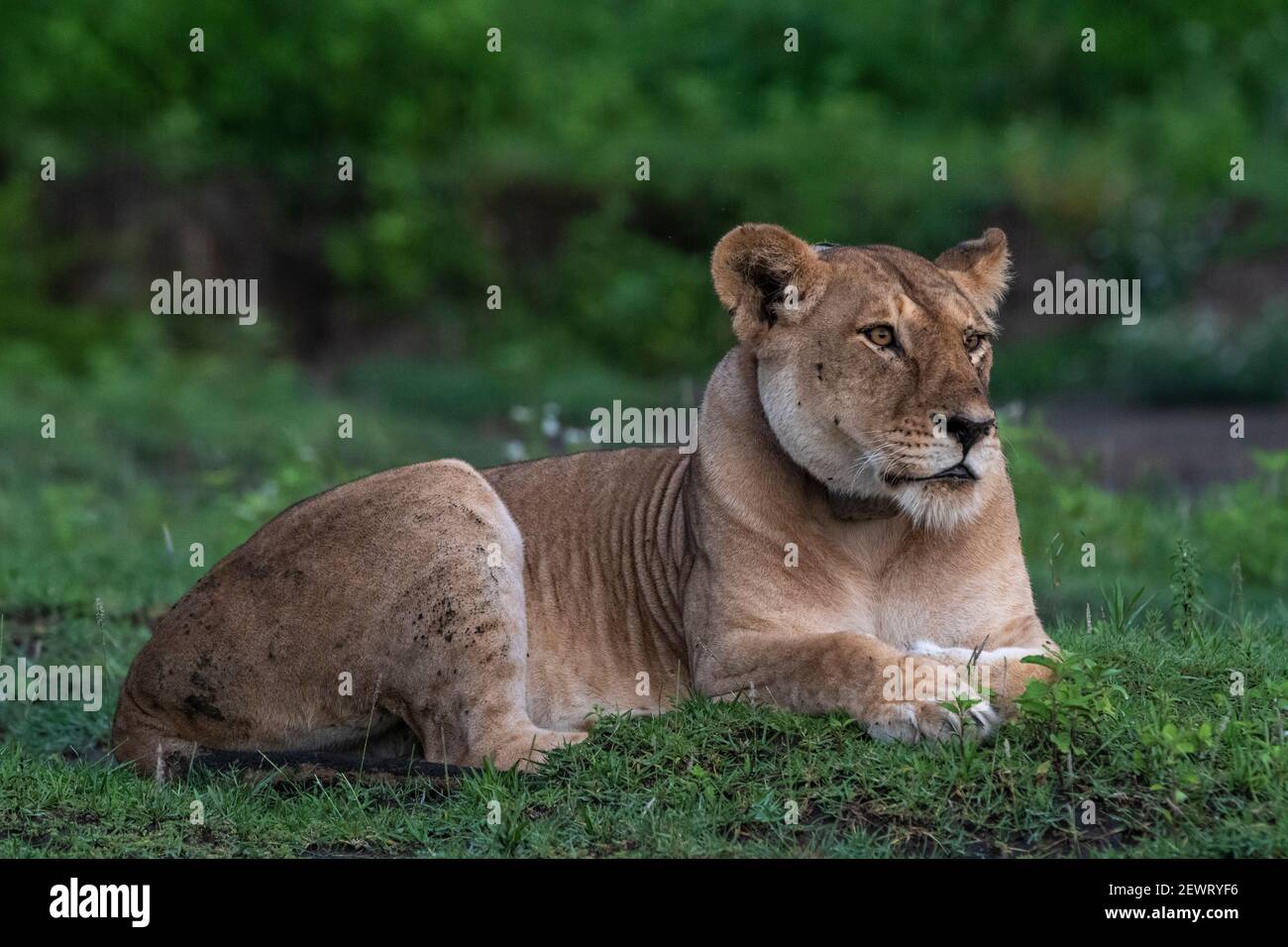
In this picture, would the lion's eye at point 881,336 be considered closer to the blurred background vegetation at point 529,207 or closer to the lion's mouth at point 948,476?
the lion's mouth at point 948,476

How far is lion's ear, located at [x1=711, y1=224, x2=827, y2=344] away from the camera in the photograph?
5.00 meters

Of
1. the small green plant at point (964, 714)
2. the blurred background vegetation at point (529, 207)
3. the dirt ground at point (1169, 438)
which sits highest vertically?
the blurred background vegetation at point (529, 207)

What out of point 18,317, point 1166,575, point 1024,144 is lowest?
point 1166,575

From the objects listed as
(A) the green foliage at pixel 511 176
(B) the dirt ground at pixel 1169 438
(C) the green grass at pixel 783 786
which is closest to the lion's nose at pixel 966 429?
(C) the green grass at pixel 783 786

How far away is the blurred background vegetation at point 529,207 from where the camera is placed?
12562 mm

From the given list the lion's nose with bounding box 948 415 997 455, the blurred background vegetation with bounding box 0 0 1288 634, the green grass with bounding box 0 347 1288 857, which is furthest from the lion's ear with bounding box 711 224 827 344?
the blurred background vegetation with bounding box 0 0 1288 634

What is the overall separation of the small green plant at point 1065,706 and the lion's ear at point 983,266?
1.13 meters

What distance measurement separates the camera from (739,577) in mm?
5074

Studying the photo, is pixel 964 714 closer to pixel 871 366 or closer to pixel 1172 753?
pixel 1172 753

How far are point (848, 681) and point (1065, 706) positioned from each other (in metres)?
0.52

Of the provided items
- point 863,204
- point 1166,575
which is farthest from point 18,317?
point 1166,575

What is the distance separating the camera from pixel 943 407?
4.61m

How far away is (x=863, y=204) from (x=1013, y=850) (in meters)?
10.1

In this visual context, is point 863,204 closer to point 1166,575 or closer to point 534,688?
point 1166,575
